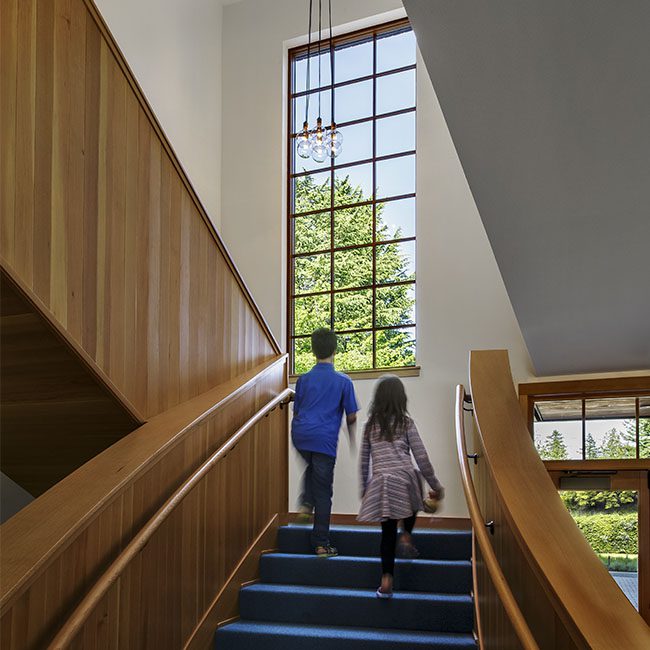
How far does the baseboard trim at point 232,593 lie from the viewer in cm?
418

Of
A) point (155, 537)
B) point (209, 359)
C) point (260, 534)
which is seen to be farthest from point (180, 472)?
point (260, 534)

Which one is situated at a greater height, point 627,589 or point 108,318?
point 108,318

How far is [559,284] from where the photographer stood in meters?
4.84

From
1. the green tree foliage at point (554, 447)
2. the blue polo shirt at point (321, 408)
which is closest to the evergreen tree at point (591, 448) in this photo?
the green tree foliage at point (554, 447)

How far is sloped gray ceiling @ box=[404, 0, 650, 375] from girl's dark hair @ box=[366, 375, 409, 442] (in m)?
0.88

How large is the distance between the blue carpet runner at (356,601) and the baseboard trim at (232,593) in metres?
0.06

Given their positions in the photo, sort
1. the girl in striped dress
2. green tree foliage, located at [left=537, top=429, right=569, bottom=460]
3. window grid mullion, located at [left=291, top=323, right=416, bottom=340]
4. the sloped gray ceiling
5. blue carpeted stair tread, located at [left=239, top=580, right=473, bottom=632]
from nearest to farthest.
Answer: the sloped gray ceiling
blue carpeted stair tread, located at [left=239, top=580, right=473, bottom=632]
the girl in striped dress
green tree foliage, located at [left=537, top=429, right=569, bottom=460]
window grid mullion, located at [left=291, top=323, right=416, bottom=340]

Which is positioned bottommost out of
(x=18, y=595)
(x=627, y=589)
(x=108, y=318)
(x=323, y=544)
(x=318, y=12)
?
(x=627, y=589)

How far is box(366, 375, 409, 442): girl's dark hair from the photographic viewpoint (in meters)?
4.62

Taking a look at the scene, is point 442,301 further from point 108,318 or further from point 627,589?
point 108,318

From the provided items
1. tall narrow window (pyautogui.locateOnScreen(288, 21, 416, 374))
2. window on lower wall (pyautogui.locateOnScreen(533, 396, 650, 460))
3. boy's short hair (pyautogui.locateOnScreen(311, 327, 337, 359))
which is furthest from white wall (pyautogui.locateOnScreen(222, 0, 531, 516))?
boy's short hair (pyautogui.locateOnScreen(311, 327, 337, 359))

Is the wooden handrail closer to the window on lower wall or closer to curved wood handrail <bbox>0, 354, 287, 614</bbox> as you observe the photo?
curved wood handrail <bbox>0, 354, 287, 614</bbox>

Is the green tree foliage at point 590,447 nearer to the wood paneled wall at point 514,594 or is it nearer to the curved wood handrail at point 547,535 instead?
the wood paneled wall at point 514,594

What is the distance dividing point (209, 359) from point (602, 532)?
348 centimetres
